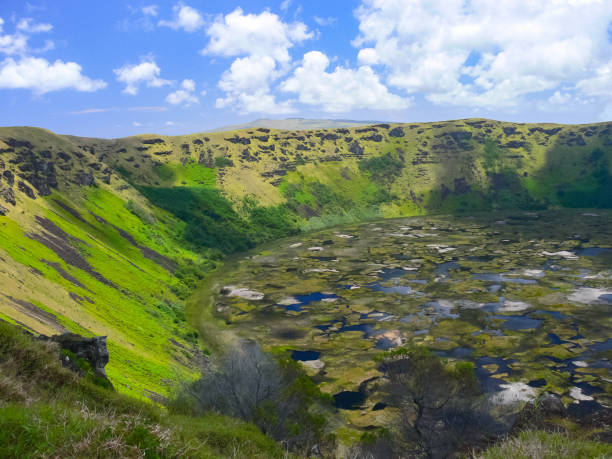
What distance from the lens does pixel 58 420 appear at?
11.1 metres

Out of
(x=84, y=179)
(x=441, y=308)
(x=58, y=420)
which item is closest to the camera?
(x=58, y=420)

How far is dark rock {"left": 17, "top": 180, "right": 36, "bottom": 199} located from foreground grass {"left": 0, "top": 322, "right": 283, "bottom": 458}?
112350 millimetres

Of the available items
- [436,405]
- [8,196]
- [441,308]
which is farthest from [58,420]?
[8,196]

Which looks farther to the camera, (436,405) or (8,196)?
(8,196)

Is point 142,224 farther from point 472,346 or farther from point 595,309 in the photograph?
point 595,309

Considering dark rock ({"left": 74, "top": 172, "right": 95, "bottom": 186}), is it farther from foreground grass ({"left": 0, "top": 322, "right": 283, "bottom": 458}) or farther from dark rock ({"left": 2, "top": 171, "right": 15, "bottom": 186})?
foreground grass ({"left": 0, "top": 322, "right": 283, "bottom": 458})

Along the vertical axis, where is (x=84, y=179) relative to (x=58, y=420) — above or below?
above

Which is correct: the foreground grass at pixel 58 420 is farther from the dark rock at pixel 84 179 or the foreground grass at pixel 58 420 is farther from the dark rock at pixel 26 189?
the dark rock at pixel 84 179

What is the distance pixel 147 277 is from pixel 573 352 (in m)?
98.8

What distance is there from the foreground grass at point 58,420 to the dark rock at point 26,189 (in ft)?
369

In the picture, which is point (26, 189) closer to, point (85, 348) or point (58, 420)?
point (85, 348)

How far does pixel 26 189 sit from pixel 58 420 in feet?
411

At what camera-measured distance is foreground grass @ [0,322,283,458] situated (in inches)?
393

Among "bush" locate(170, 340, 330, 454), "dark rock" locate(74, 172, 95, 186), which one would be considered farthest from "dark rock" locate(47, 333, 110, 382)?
"dark rock" locate(74, 172, 95, 186)
